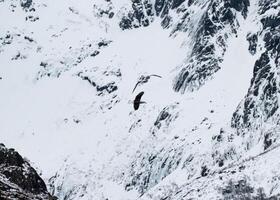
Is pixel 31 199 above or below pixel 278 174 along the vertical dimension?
below

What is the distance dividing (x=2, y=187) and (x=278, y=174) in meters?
151

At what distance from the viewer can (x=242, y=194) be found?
196000 millimetres

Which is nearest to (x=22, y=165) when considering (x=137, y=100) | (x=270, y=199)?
(x=137, y=100)

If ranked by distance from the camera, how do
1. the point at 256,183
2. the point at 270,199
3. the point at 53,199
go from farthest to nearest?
1. the point at 256,183
2. the point at 270,199
3. the point at 53,199

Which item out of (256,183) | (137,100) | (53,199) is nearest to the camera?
(53,199)

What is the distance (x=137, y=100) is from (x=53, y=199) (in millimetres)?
9326

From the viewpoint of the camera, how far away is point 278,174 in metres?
197

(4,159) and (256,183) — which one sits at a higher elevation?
(256,183)

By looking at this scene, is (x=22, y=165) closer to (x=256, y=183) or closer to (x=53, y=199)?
(x=53, y=199)

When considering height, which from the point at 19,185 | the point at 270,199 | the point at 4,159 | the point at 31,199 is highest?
the point at 270,199

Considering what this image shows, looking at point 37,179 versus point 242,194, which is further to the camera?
point 242,194

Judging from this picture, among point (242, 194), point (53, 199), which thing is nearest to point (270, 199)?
point (242, 194)

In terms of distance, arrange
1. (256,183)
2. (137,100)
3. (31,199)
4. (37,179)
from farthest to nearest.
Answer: (256,183), (37,179), (137,100), (31,199)

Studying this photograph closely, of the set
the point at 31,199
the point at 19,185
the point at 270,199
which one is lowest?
the point at 31,199
